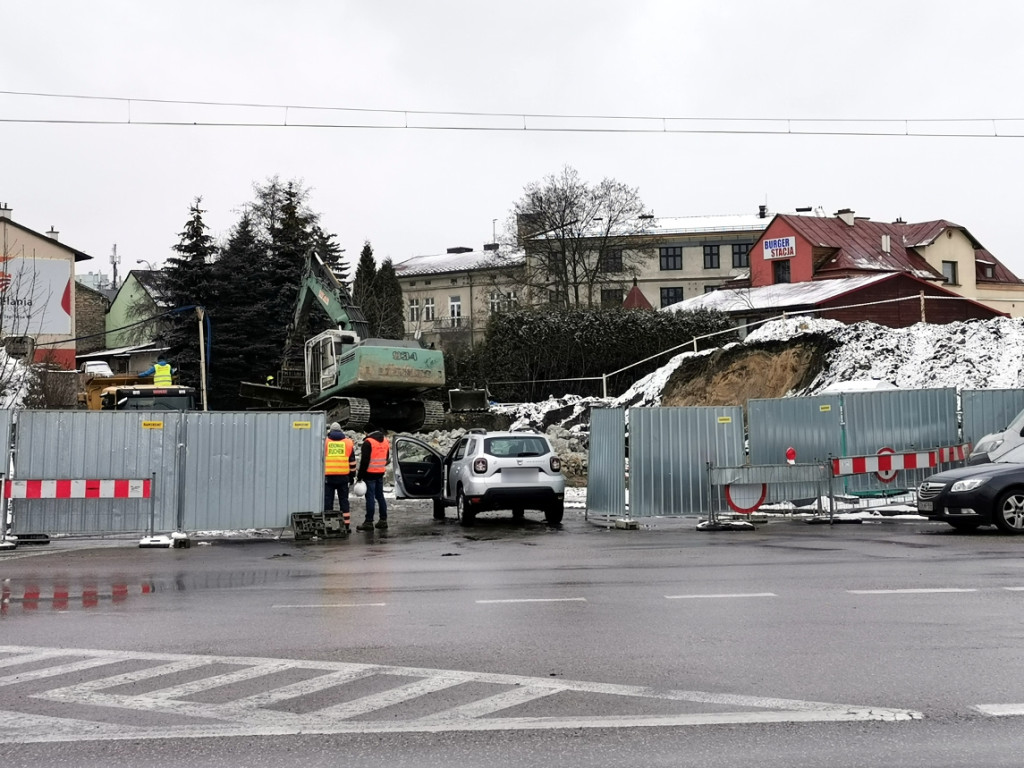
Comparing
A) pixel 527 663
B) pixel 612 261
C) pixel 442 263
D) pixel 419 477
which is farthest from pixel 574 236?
pixel 527 663

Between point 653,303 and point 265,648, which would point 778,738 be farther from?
point 653,303

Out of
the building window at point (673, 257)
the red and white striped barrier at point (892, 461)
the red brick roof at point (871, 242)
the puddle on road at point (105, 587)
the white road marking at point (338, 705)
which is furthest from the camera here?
the building window at point (673, 257)

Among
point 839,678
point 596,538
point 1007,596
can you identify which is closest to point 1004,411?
point 596,538

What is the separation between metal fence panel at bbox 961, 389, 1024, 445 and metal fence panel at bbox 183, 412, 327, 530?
11.6 m

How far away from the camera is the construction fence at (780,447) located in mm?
18594

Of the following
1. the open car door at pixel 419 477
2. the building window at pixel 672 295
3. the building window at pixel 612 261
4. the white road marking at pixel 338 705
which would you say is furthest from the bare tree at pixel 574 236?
the white road marking at pixel 338 705

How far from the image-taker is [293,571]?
522 inches

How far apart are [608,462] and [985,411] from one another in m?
7.24

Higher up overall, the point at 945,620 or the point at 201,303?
the point at 201,303

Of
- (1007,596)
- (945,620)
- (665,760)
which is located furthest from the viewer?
Answer: (1007,596)

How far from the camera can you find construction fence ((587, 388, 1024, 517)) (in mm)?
18594

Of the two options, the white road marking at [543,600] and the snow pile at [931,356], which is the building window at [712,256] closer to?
the snow pile at [931,356]

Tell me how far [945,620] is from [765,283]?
6554 cm

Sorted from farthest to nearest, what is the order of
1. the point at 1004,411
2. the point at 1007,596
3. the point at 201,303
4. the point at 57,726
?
the point at 201,303 < the point at 1004,411 < the point at 1007,596 < the point at 57,726
